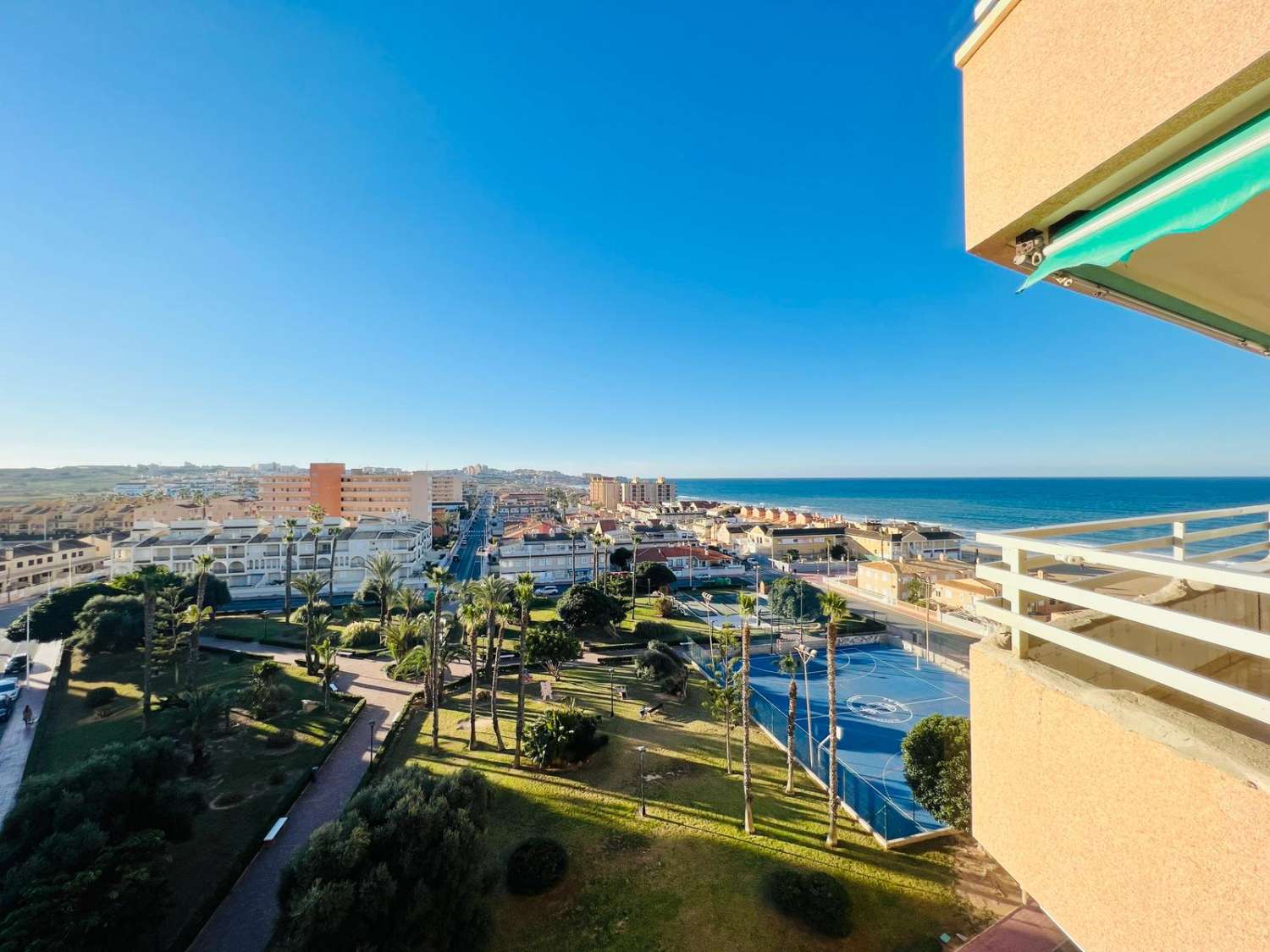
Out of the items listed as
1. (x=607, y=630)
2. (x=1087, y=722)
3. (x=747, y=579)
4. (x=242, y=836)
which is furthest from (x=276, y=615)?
(x=1087, y=722)

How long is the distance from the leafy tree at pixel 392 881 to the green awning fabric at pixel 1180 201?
1594cm

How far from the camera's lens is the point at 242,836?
1683 cm

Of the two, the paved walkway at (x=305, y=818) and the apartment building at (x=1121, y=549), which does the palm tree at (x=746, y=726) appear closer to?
the paved walkway at (x=305, y=818)

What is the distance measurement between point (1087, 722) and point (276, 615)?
55.3 metres

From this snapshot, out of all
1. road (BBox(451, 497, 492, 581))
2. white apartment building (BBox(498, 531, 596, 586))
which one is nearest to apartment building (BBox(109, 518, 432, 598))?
road (BBox(451, 497, 492, 581))

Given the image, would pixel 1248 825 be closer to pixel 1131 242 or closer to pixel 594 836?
pixel 1131 242

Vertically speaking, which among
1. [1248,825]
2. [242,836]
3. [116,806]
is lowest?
[242,836]

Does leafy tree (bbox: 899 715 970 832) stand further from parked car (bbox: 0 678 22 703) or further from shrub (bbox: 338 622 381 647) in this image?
parked car (bbox: 0 678 22 703)

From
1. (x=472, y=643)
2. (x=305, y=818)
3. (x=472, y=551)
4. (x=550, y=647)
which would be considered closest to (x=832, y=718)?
(x=472, y=643)

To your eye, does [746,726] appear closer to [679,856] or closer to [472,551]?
[679,856]

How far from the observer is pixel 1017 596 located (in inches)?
131

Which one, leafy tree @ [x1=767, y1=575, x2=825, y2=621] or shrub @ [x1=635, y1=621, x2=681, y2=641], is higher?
leafy tree @ [x1=767, y1=575, x2=825, y2=621]

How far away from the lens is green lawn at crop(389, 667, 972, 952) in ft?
43.0

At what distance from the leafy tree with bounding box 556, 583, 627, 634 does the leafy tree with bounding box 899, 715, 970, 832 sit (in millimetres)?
23609
